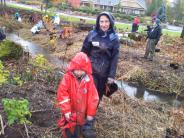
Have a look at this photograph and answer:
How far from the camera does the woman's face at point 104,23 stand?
14.9ft

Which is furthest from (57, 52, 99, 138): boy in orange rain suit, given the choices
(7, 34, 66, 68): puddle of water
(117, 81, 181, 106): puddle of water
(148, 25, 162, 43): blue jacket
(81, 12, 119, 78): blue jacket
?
(148, 25, 162, 43): blue jacket

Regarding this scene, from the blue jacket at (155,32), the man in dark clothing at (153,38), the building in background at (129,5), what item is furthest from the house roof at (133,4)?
the blue jacket at (155,32)

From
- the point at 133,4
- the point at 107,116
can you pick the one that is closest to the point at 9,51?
the point at 107,116

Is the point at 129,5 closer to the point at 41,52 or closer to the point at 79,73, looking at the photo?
the point at 41,52

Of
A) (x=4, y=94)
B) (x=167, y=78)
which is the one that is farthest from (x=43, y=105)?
(x=167, y=78)

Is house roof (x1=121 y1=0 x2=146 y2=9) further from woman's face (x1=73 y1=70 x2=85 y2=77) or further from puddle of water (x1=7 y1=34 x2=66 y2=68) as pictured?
woman's face (x1=73 y1=70 x2=85 y2=77)

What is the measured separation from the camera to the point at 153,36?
39.7ft

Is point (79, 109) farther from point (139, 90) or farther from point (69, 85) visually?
point (139, 90)

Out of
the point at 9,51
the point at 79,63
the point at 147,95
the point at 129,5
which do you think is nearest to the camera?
the point at 79,63

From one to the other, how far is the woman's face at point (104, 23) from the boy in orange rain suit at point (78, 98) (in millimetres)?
800

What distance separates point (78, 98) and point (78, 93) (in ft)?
A: 0.20

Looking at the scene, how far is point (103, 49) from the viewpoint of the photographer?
469cm

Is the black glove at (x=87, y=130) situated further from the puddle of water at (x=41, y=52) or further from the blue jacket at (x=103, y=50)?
the puddle of water at (x=41, y=52)

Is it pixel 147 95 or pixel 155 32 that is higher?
pixel 155 32
